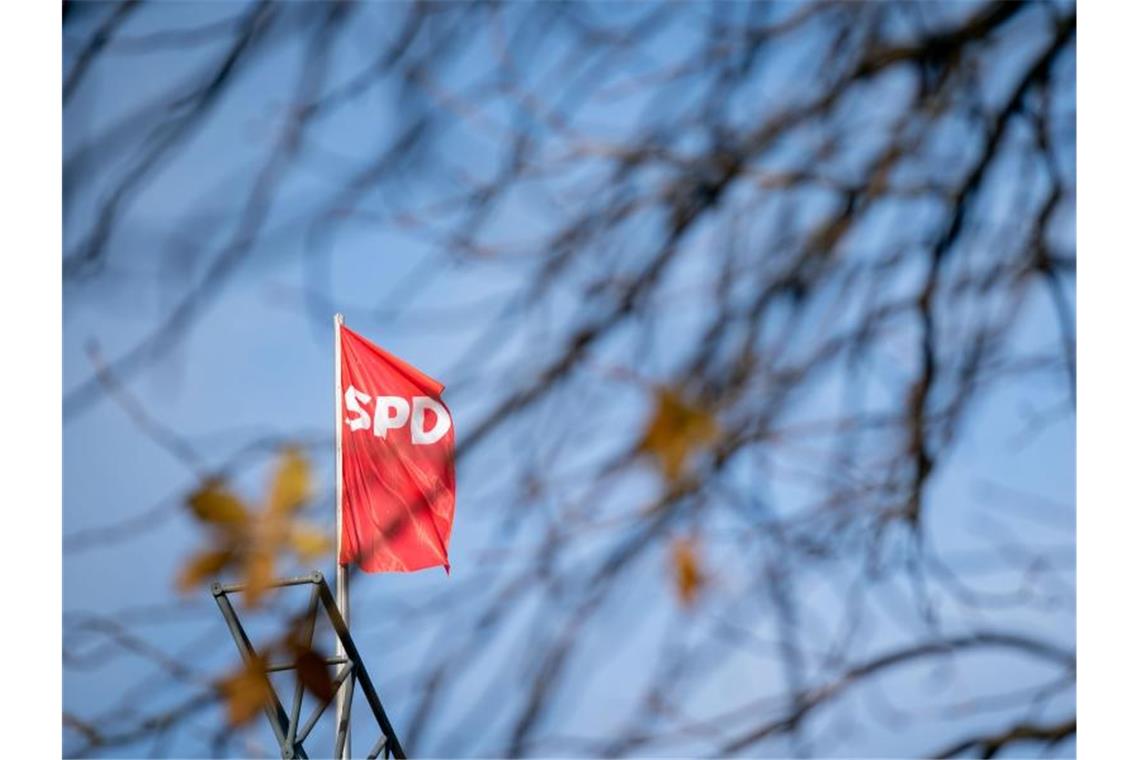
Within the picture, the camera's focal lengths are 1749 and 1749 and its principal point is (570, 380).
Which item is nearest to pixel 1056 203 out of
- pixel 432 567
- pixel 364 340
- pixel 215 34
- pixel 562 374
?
pixel 562 374

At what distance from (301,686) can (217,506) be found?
0.53 m

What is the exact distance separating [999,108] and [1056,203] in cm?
24

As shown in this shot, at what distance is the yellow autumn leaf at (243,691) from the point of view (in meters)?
2.91

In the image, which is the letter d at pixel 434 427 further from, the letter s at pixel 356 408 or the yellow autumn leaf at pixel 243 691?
the yellow autumn leaf at pixel 243 691

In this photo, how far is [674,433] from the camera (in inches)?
88.1

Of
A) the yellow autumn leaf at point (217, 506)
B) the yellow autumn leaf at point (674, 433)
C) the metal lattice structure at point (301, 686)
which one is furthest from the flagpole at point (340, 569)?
the yellow autumn leaf at point (674, 433)

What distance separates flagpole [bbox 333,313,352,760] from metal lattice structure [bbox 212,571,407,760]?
1 cm

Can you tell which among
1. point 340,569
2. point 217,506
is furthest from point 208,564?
point 340,569

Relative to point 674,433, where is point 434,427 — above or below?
above

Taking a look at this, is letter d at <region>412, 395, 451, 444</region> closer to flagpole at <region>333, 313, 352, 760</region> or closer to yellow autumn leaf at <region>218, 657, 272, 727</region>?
flagpole at <region>333, 313, 352, 760</region>

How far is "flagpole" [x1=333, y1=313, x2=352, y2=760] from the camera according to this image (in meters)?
3.78

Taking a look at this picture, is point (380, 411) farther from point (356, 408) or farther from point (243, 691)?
point (243, 691)

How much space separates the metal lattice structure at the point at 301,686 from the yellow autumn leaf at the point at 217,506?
0.17 m

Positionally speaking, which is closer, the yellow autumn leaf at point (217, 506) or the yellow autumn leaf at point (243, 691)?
the yellow autumn leaf at point (217, 506)
